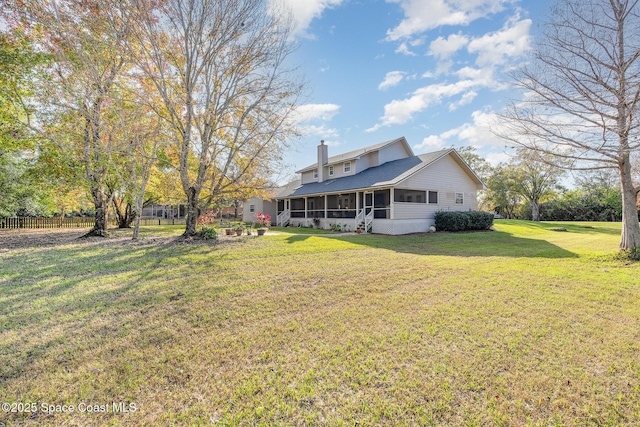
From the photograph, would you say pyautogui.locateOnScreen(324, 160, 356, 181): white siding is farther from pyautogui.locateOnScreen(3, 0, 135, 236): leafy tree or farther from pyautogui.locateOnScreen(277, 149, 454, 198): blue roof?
pyautogui.locateOnScreen(3, 0, 135, 236): leafy tree

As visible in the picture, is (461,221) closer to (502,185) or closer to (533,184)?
(502,185)

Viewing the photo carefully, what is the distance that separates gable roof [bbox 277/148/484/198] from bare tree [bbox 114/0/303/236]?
6460 mm

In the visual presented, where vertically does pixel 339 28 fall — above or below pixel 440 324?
above

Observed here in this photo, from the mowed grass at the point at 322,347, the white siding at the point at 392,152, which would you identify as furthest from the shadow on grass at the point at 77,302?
the white siding at the point at 392,152

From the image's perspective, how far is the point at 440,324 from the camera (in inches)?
151

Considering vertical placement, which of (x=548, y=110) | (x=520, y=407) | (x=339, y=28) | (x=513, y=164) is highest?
(x=339, y=28)

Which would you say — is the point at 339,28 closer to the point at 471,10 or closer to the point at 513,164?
the point at 471,10

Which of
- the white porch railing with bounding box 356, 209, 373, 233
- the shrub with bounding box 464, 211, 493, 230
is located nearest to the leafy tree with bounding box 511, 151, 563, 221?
the shrub with bounding box 464, 211, 493, 230

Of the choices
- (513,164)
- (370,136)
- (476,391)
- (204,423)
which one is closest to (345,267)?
(476,391)

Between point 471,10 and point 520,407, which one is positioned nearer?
point 520,407

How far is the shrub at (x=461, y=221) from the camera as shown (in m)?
17.2

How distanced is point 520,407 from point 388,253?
7.50 m

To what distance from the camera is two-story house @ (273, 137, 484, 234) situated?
16.8m

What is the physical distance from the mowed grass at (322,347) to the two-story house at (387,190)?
10516 mm
